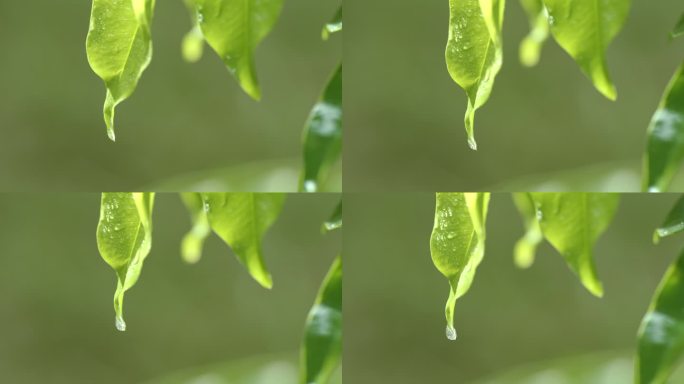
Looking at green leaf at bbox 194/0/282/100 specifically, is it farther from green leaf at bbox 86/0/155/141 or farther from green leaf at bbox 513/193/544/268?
green leaf at bbox 513/193/544/268

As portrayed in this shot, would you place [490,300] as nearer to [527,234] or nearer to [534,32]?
[527,234]

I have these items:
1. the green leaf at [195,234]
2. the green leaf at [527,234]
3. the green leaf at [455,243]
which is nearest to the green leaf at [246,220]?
the green leaf at [195,234]

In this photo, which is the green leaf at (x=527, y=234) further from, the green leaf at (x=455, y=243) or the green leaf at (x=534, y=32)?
the green leaf at (x=534, y=32)

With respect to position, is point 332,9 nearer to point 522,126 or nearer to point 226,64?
point 226,64

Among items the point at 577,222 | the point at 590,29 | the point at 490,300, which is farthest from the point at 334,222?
the point at 590,29

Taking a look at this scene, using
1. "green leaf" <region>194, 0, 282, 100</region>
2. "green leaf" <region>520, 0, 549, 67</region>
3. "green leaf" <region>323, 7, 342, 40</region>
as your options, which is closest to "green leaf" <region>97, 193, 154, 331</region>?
"green leaf" <region>194, 0, 282, 100</region>
